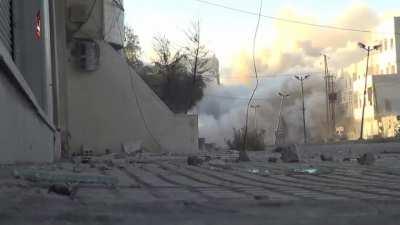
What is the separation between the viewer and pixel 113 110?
78.3ft

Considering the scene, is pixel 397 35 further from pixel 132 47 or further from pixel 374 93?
pixel 132 47

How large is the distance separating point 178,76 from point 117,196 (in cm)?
3272

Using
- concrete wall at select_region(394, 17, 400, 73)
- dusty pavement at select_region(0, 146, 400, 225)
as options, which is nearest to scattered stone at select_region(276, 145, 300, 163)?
dusty pavement at select_region(0, 146, 400, 225)

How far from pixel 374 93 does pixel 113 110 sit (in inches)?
2257

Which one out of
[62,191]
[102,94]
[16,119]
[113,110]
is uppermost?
[102,94]

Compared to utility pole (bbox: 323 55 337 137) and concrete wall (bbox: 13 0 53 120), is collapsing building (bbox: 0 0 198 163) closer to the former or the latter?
concrete wall (bbox: 13 0 53 120)

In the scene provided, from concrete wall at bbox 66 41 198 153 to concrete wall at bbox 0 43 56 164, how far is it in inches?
498

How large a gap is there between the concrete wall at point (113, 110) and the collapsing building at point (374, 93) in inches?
1817

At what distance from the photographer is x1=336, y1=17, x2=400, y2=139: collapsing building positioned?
74.8 meters

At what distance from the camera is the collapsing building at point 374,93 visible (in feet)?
245

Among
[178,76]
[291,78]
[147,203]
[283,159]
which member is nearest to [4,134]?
[147,203]

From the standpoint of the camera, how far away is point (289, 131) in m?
69.8

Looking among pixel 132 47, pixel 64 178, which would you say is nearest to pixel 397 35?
pixel 132 47

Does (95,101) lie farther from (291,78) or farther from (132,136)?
(291,78)
